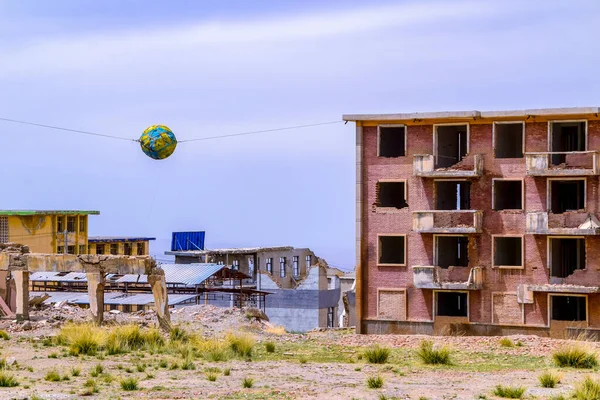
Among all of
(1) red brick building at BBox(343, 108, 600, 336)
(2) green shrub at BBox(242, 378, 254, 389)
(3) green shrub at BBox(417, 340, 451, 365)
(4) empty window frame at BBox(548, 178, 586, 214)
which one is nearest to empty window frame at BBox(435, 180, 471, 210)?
(1) red brick building at BBox(343, 108, 600, 336)

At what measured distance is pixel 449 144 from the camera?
5484 cm

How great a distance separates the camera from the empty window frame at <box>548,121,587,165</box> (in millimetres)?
51125

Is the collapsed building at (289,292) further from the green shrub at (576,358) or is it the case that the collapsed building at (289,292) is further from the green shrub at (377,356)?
the green shrub at (576,358)

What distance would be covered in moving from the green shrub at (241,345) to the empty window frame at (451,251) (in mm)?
19573

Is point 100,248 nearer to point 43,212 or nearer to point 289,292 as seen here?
point 43,212

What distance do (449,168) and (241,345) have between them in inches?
828

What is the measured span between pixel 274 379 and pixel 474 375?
5952 millimetres

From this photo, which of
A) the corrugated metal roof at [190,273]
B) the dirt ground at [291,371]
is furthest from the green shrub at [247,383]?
the corrugated metal roof at [190,273]

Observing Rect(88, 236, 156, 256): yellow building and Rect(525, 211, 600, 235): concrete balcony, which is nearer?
Rect(525, 211, 600, 235): concrete balcony

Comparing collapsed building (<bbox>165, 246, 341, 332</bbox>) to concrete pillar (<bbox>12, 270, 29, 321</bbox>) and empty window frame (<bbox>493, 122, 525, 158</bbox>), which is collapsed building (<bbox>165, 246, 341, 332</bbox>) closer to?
empty window frame (<bbox>493, 122, 525, 158</bbox>)

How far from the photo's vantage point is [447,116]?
5194cm

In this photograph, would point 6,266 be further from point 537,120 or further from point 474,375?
point 537,120

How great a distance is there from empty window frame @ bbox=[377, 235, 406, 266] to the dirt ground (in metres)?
10.0

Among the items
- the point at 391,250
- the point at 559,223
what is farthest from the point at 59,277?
the point at 559,223
